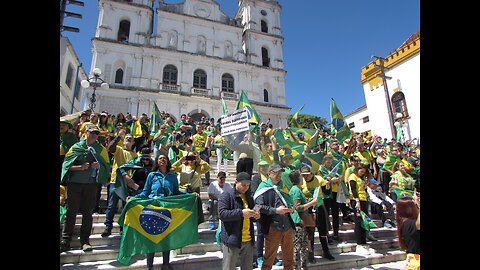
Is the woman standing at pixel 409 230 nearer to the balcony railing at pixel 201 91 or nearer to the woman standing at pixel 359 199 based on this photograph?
the woman standing at pixel 359 199

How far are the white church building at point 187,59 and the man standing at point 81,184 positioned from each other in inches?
751

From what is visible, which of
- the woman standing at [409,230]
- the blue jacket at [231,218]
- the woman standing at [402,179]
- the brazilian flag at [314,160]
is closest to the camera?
the woman standing at [409,230]

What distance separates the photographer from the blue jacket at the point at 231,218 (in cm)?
311

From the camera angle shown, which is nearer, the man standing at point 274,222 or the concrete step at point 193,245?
the man standing at point 274,222

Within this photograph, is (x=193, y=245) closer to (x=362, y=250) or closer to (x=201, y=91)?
(x=362, y=250)

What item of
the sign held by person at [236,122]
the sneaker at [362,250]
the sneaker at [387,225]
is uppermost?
the sign held by person at [236,122]

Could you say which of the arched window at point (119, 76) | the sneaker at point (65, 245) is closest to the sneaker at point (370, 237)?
the sneaker at point (65, 245)

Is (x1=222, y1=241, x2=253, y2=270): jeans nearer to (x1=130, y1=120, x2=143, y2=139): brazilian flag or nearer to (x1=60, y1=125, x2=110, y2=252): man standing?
(x1=60, y1=125, x2=110, y2=252): man standing

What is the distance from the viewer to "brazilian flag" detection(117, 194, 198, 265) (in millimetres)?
3668

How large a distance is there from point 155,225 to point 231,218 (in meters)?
1.46

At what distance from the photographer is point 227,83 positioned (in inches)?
1055

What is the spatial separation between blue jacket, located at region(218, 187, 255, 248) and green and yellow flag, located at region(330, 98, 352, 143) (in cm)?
740
